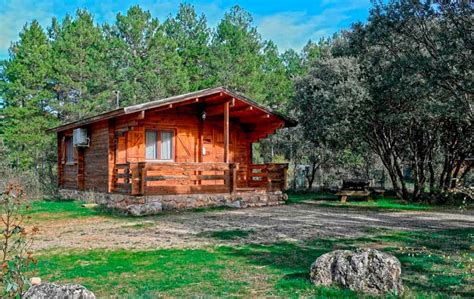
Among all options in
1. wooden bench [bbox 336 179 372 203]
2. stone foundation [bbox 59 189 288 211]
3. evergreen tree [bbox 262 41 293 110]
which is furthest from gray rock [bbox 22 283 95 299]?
evergreen tree [bbox 262 41 293 110]

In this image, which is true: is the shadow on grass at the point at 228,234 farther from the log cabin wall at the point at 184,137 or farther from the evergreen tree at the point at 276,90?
the evergreen tree at the point at 276,90

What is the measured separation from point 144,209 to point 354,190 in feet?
29.3

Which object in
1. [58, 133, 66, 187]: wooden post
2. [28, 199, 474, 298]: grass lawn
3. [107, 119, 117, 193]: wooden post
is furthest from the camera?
[58, 133, 66, 187]: wooden post

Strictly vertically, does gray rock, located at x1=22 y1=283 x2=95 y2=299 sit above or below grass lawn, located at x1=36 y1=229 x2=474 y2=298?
above

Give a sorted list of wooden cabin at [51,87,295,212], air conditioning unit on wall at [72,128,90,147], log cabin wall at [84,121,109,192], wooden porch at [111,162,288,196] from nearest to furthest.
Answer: wooden porch at [111,162,288,196] → wooden cabin at [51,87,295,212] → log cabin wall at [84,121,109,192] → air conditioning unit on wall at [72,128,90,147]

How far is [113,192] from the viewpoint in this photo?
14.6 meters

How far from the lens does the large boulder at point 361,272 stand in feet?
14.8

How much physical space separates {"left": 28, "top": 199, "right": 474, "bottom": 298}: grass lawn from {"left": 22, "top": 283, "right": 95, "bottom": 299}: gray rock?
954mm

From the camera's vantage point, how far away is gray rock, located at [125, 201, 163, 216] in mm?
11758

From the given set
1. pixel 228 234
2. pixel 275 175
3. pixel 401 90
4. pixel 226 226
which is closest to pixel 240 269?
pixel 228 234

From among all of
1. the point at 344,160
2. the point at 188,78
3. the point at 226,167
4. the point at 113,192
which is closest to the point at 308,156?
the point at 344,160

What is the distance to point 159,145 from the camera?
15.6 m

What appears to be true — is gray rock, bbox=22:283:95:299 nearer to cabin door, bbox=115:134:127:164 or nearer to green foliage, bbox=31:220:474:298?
green foliage, bbox=31:220:474:298

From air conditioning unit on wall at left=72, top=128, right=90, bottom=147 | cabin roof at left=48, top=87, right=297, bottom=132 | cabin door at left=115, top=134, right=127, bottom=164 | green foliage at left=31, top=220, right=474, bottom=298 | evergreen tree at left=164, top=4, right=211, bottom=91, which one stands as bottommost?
green foliage at left=31, top=220, right=474, bottom=298
